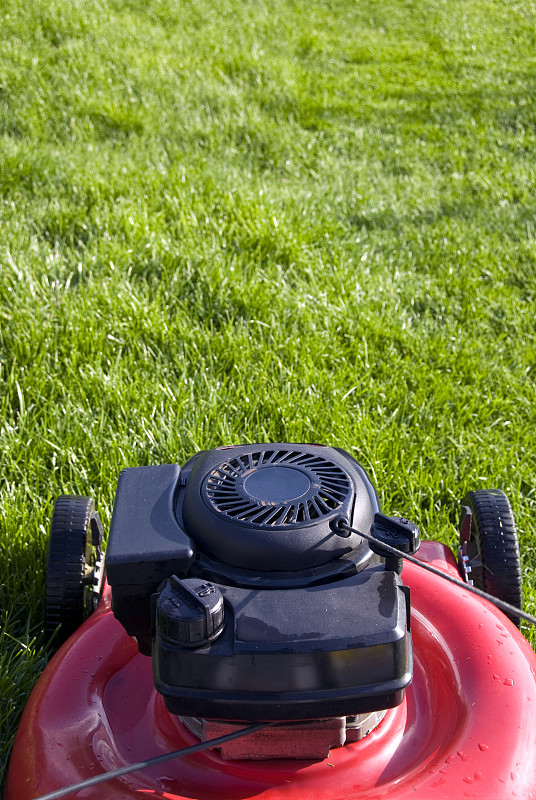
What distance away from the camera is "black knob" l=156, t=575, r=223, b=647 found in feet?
3.18

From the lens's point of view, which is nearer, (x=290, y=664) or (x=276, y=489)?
(x=290, y=664)

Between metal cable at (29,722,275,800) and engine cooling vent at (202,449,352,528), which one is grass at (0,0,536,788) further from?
engine cooling vent at (202,449,352,528)

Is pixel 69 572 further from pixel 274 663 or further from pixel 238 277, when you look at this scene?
pixel 238 277

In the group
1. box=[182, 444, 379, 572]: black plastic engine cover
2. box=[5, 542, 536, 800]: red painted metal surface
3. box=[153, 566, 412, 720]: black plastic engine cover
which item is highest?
box=[182, 444, 379, 572]: black plastic engine cover

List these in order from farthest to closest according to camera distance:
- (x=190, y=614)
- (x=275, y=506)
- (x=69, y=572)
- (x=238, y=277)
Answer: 1. (x=238, y=277)
2. (x=69, y=572)
3. (x=275, y=506)
4. (x=190, y=614)

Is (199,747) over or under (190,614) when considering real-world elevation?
under

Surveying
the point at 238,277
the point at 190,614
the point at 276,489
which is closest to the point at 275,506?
the point at 276,489

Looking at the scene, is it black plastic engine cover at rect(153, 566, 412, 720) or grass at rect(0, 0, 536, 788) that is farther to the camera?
grass at rect(0, 0, 536, 788)

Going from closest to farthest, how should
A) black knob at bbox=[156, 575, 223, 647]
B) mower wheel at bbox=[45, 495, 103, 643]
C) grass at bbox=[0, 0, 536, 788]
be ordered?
black knob at bbox=[156, 575, 223, 647], mower wheel at bbox=[45, 495, 103, 643], grass at bbox=[0, 0, 536, 788]

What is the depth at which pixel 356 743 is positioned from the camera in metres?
1.16

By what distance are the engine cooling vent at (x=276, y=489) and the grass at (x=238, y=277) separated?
1.96ft

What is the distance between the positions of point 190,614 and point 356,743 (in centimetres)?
37

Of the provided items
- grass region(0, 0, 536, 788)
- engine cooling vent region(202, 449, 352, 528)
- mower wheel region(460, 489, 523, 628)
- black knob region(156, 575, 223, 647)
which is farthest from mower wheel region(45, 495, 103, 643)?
mower wheel region(460, 489, 523, 628)

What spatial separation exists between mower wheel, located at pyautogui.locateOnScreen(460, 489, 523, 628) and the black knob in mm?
710
